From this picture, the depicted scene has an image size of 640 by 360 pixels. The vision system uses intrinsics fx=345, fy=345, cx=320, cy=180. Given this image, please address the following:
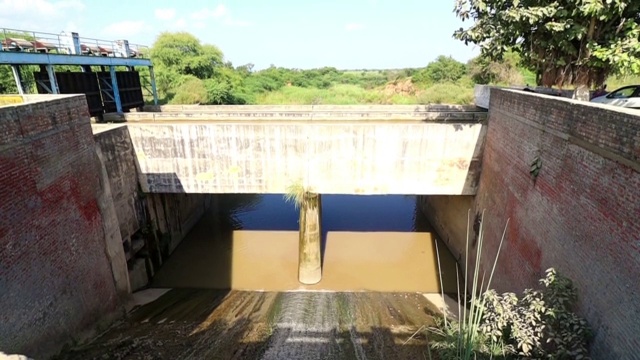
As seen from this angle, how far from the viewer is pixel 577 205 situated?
19.1 feet

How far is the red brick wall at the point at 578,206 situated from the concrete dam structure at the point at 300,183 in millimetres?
27

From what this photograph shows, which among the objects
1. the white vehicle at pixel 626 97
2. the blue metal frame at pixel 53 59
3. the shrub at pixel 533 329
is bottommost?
the shrub at pixel 533 329

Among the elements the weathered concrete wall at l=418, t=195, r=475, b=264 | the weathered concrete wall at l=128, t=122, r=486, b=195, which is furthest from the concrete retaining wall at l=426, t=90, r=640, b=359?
the weathered concrete wall at l=418, t=195, r=475, b=264

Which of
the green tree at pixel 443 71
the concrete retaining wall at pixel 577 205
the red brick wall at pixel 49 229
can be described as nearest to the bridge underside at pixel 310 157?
the concrete retaining wall at pixel 577 205

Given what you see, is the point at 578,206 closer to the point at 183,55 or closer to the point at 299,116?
the point at 299,116

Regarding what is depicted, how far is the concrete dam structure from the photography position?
17.0 feet

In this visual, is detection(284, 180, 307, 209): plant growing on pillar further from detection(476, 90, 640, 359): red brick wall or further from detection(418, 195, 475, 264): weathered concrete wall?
detection(476, 90, 640, 359): red brick wall

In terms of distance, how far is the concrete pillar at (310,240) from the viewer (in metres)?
11.0

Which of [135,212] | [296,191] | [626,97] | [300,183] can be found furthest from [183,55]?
[626,97]

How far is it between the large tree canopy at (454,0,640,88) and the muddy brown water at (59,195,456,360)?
6.97 meters

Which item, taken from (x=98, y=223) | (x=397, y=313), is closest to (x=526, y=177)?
(x=397, y=313)

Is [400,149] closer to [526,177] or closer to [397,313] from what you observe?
[526,177]

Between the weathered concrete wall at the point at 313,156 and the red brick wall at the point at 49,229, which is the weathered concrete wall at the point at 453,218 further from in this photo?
the red brick wall at the point at 49,229

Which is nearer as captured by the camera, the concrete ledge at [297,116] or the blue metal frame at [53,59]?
the blue metal frame at [53,59]
